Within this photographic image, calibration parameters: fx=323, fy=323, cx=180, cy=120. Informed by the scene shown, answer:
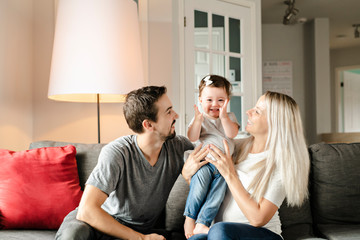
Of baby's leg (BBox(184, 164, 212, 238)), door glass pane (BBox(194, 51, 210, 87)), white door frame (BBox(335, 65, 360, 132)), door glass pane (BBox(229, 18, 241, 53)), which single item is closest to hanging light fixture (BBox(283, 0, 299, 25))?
door glass pane (BBox(229, 18, 241, 53))

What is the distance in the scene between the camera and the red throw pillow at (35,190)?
162cm

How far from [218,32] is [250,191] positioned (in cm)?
237

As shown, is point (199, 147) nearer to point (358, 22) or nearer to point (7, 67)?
point (7, 67)

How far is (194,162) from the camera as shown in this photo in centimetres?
153

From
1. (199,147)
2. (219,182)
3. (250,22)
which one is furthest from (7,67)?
(250,22)

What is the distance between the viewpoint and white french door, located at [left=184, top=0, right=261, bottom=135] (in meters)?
3.21

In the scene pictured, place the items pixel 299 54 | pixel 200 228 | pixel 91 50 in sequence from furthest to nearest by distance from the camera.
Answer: pixel 299 54 < pixel 91 50 < pixel 200 228

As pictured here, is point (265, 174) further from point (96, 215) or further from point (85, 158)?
point (85, 158)

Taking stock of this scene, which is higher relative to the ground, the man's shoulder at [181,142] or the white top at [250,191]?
the man's shoulder at [181,142]

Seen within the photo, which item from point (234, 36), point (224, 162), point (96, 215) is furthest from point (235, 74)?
point (96, 215)

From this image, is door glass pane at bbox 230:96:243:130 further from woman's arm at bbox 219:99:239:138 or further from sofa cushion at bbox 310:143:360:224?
woman's arm at bbox 219:99:239:138

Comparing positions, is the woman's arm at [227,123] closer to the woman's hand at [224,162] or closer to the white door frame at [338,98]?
the woman's hand at [224,162]

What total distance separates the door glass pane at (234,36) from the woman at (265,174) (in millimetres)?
2211

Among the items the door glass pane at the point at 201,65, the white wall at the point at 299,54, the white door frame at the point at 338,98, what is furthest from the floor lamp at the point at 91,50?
the white door frame at the point at 338,98
